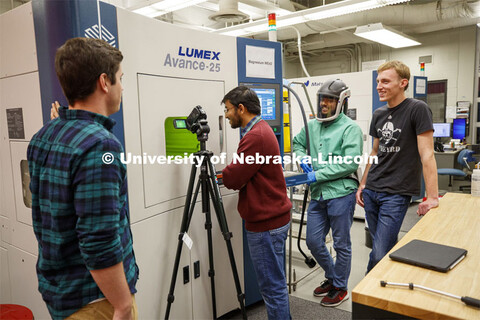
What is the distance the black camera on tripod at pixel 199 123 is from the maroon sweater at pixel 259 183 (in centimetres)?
23

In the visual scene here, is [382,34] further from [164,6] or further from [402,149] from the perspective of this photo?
[402,149]

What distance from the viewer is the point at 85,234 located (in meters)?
1.06

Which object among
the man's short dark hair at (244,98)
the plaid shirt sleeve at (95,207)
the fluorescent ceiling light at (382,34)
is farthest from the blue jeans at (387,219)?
the fluorescent ceiling light at (382,34)

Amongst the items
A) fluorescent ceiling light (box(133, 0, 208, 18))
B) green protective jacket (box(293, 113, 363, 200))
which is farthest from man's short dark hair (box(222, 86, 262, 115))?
fluorescent ceiling light (box(133, 0, 208, 18))

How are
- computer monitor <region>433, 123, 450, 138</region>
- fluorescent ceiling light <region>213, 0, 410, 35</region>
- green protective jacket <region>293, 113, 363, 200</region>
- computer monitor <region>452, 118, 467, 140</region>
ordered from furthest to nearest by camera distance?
1. computer monitor <region>452, 118, 467, 140</region>
2. computer monitor <region>433, 123, 450, 138</region>
3. fluorescent ceiling light <region>213, 0, 410, 35</region>
4. green protective jacket <region>293, 113, 363, 200</region>

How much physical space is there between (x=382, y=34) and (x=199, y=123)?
5.70 meters

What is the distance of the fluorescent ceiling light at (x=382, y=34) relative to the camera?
236 inches

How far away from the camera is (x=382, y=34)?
258 inches

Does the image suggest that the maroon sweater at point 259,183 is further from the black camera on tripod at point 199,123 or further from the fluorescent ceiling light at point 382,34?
the fluorescent ceiling light at point 382,34

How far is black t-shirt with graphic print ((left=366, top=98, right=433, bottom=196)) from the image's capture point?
233 centimetres

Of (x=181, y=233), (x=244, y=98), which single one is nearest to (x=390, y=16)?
(x=244, y=98)

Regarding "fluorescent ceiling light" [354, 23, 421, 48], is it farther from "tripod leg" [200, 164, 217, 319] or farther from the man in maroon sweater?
"tripod leg" [200, 164, 217, 319]

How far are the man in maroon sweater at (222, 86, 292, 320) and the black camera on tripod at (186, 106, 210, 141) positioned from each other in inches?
6.2

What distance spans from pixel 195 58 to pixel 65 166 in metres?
1.44
